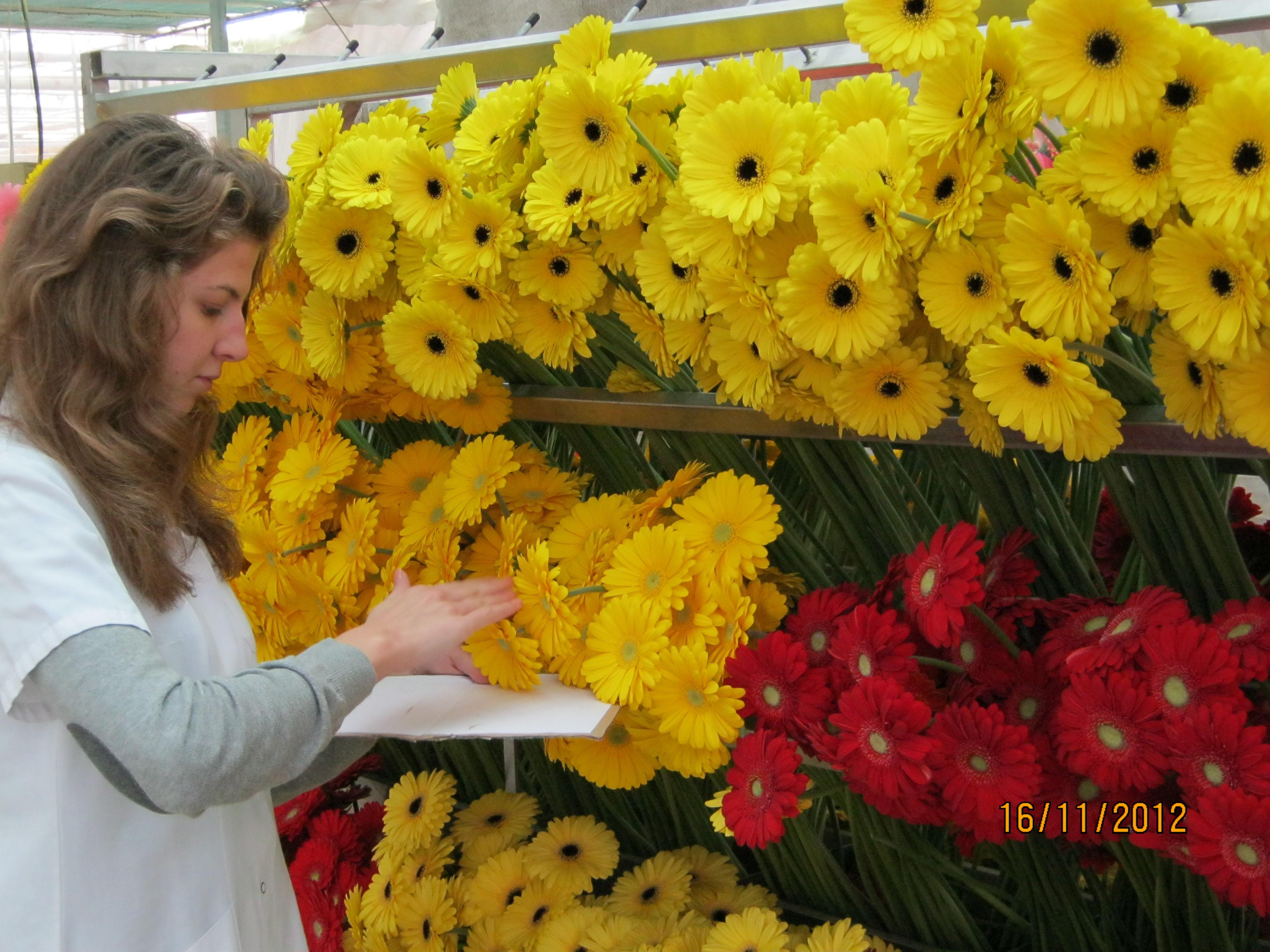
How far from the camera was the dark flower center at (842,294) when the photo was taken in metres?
0.77

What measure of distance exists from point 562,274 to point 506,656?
0.33 m

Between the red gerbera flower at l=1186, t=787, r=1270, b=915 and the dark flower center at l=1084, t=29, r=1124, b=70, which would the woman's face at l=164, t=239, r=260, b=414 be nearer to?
the dark flower center at l=1084, t=29, r=1124, b=70

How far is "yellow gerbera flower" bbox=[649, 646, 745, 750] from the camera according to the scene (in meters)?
0.88

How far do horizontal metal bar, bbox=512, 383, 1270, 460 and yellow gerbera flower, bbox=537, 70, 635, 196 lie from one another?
21 centimetres

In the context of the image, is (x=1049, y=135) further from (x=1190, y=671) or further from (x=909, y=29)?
(x=1190, y=671)

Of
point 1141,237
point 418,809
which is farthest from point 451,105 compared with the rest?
point 418,809

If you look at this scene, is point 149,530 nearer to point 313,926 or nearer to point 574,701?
point 574,701

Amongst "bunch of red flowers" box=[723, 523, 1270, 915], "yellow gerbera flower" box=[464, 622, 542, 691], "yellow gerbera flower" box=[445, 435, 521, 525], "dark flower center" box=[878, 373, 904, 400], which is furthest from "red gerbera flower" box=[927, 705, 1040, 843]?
"yellow gerbera flower" box=[445, 435, 521, 525]

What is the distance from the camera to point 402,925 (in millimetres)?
1194

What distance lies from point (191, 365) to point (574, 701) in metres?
0.41

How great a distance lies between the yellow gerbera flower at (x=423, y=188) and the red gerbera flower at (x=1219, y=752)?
68cm

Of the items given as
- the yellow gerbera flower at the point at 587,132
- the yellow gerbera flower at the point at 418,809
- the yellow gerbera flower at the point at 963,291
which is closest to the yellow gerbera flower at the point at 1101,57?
the yellow gerbera flower at the point at 963,291

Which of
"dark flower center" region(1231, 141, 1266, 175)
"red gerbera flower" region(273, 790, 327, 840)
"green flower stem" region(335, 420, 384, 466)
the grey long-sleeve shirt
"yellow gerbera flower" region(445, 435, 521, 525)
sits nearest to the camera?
"dark flower center" region(1231, 141, 1266, 175)

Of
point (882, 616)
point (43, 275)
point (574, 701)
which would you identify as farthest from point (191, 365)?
point (882, 616)
